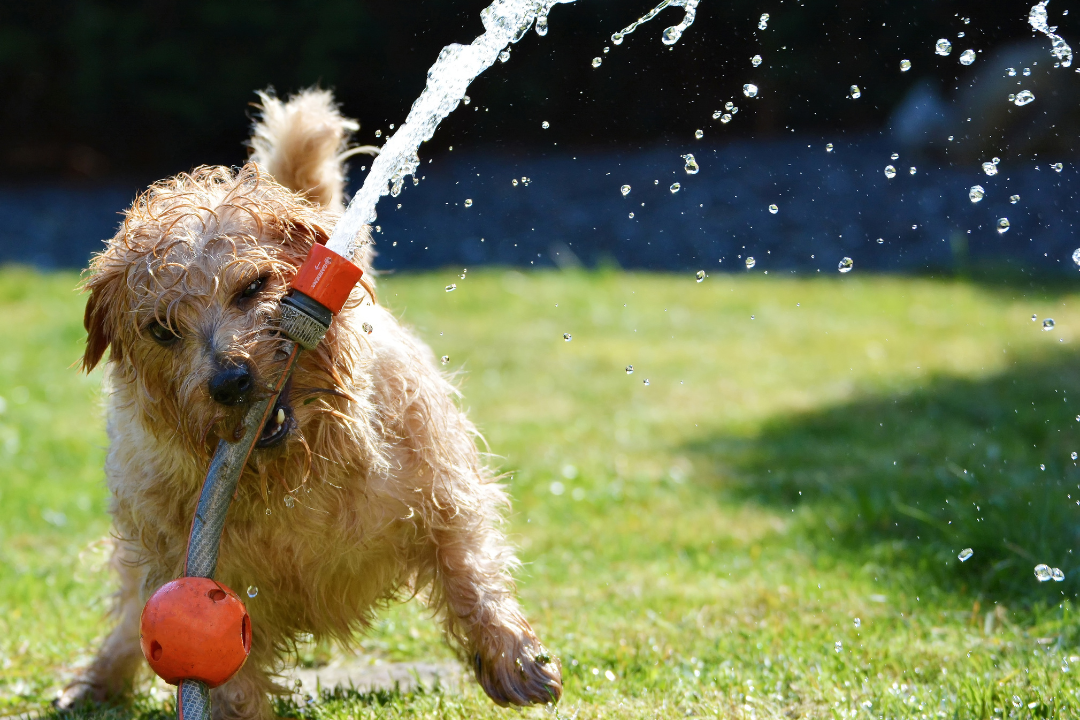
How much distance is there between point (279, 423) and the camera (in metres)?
2.67

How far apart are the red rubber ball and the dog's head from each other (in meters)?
0.36

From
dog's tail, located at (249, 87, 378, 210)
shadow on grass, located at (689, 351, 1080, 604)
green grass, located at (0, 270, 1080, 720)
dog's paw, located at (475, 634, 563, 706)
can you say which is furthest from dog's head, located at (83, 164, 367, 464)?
shadow on grass, located at (689, 351, 1080, 604)

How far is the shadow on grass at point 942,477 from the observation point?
13.2ft

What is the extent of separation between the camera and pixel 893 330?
829 centimetres

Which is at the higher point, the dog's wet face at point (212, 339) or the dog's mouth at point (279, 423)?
the dog's wet face at point (212, 339)

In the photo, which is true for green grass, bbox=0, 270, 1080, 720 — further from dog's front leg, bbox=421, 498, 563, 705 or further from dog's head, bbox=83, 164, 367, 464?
dog's head, bbox=83, 164, 367, 464

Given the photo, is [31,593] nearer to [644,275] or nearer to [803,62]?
[644,275]

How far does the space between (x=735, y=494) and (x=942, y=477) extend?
0.92 metres

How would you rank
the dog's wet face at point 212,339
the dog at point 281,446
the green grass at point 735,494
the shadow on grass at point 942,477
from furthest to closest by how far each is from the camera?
1. the shadow on grass at point 942,477
2. the green grass at point 735,494
3. the dog at point 281,446
4. the dog's wet face at point 212,339

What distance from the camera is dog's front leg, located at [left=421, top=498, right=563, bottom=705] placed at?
114 inches

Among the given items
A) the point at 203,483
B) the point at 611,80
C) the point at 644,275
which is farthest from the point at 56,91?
the point at 203,483

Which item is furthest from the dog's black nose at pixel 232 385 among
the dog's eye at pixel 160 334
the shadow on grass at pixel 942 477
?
the shadow on grass at pixel 942 477

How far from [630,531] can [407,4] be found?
995cm

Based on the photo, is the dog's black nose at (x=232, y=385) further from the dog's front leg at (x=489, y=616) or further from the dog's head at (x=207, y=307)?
the dog's front leg at (x=489, y=616)
